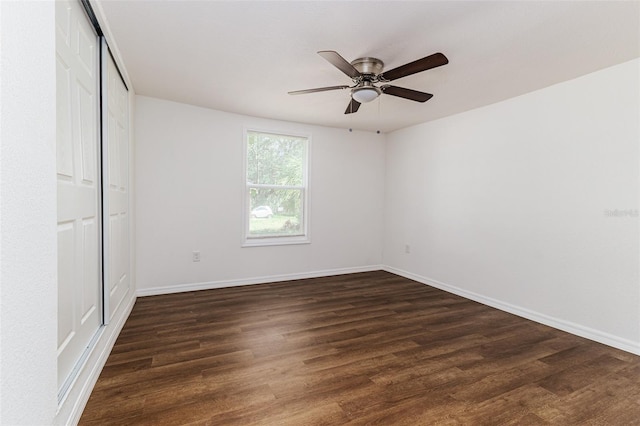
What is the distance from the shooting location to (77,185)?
5.65ft

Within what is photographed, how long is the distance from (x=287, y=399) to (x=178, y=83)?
119 inches

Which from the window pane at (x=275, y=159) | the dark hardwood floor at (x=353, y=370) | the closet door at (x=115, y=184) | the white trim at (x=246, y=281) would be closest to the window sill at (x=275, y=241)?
the white trim at (x=246, y=281)

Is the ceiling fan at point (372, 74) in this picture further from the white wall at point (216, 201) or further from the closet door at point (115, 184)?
the white wall at point (216, 201)

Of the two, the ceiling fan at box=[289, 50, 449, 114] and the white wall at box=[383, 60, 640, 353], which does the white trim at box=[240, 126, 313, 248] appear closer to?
the white wall at box=[383, 60, 640, 353]

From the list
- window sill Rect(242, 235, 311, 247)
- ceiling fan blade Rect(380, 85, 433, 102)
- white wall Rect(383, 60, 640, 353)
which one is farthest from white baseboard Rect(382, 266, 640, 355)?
ceiling fan blade Rect(380, 85, 433, 102)

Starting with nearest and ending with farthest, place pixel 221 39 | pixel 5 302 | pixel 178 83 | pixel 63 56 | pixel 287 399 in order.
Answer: pixel 5 302 → pixel 63 56 → pixel 287 399 → pixel 221 39 → pixel 178 83

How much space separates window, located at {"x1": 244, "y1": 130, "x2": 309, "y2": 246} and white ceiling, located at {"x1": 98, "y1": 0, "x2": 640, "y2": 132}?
3.79 ft

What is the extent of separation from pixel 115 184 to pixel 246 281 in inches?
88.4

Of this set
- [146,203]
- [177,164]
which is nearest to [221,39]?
[177,164]

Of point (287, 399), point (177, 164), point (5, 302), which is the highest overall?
point (177, 164)

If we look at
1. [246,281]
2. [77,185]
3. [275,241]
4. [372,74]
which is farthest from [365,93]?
[246,281]

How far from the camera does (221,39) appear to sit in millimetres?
2318

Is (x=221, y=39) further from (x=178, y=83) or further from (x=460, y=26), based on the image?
(x=460, y=26)

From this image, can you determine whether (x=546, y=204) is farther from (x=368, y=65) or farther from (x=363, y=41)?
(x=363, y=41)
